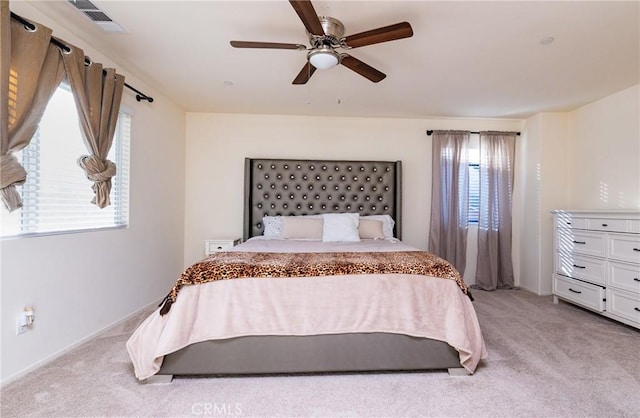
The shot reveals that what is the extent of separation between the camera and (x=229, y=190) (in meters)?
3.84

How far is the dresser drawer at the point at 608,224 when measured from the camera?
2.54 metres

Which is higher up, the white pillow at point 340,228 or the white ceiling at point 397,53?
the white ceiling at point 397,53

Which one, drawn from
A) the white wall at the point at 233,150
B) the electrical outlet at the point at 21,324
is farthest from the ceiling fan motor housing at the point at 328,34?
the electrical outlet at the point at 21,324

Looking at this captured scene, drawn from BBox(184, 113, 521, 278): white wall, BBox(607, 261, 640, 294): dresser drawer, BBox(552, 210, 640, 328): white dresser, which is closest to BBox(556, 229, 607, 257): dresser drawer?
BBox(552, 210, 640, 328): white dresser

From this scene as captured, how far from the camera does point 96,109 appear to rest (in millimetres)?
2121

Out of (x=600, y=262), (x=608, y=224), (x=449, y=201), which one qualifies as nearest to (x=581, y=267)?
(x=600, y=262)

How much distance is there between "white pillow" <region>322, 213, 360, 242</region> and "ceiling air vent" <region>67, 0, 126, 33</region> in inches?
91.2

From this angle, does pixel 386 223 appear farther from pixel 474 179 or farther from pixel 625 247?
pixel 625 247

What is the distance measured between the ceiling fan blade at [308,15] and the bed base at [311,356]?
5.69 ft

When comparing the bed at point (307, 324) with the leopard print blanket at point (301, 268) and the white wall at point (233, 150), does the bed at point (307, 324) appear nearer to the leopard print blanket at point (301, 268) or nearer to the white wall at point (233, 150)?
the leopard print blanket at point (301, 268)

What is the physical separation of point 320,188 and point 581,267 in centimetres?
281

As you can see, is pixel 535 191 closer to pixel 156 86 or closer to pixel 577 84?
pixel 577 84

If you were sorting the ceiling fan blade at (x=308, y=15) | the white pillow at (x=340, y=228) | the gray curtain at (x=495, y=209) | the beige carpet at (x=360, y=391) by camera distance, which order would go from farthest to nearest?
the gray curtain at (x=495, y=209) → the white pillow at (x=340, y=228) → the beige carpet at (x=360, y=391) → the ceiling fan blade at (x=308, y=15)

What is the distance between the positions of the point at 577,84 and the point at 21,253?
459cm
